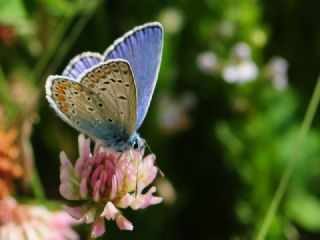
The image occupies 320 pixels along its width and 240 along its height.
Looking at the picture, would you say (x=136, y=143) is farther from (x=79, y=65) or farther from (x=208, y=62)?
(x=208, y=62)

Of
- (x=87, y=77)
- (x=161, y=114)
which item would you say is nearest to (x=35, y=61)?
(x=161, y=114)

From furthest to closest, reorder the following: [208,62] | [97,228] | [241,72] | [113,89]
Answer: [208,62] → [241,72] → [113,89] → [97,228]

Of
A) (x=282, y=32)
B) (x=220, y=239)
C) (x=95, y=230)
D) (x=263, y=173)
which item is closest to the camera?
(x=95, y=230)

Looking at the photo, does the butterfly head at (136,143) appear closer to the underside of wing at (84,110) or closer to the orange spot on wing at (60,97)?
the underside of wing at (84,110)

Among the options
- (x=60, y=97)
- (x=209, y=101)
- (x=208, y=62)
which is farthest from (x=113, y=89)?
(x=209, y=101)

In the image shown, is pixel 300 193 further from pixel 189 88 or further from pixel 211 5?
pixel 211 5

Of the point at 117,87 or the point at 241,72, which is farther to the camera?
the point at 241,72
